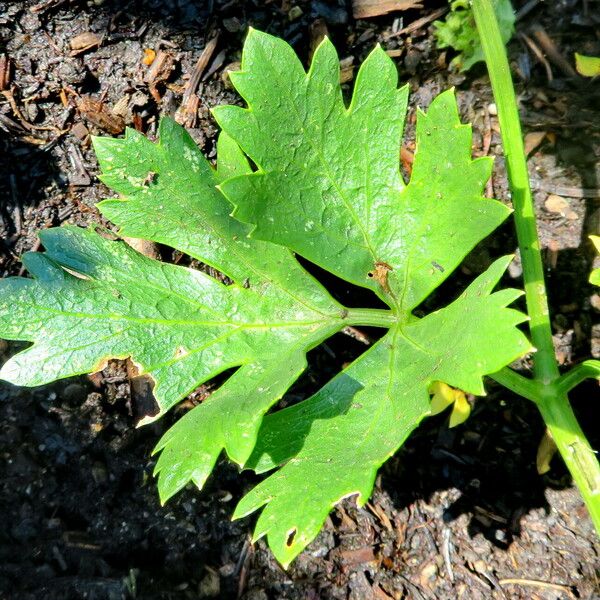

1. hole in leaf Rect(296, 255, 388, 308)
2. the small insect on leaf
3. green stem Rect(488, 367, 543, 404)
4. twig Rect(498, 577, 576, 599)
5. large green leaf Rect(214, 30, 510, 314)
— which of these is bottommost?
twig Rect(498, 577, 576, 599)

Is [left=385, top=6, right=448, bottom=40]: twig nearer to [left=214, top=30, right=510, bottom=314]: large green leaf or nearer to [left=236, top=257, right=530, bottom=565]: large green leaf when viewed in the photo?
[left=214, top=30, right=510, bottom=314]: large green leaf

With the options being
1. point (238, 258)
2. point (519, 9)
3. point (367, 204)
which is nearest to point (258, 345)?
point (238, 258)

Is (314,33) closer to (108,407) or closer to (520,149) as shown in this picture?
(520,149)

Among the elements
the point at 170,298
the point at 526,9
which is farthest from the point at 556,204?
the point at 170,298

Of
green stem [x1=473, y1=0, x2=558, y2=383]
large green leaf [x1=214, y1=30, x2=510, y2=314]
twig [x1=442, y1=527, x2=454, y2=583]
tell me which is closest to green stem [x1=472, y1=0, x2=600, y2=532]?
green stem [x1=473, y1=0, x2=558, y2=383]

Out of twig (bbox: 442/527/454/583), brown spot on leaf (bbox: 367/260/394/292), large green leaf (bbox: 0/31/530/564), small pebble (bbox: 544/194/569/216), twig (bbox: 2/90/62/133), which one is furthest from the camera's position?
twig (bbox: 2/90/62/133)

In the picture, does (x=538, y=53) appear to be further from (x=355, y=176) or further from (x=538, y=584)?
(x=538, y=584)

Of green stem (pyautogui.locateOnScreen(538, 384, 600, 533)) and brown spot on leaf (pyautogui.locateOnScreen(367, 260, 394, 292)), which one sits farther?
brown spot on leaf (pyautogui.locateOnScreen(367, 260, 394, 292))
